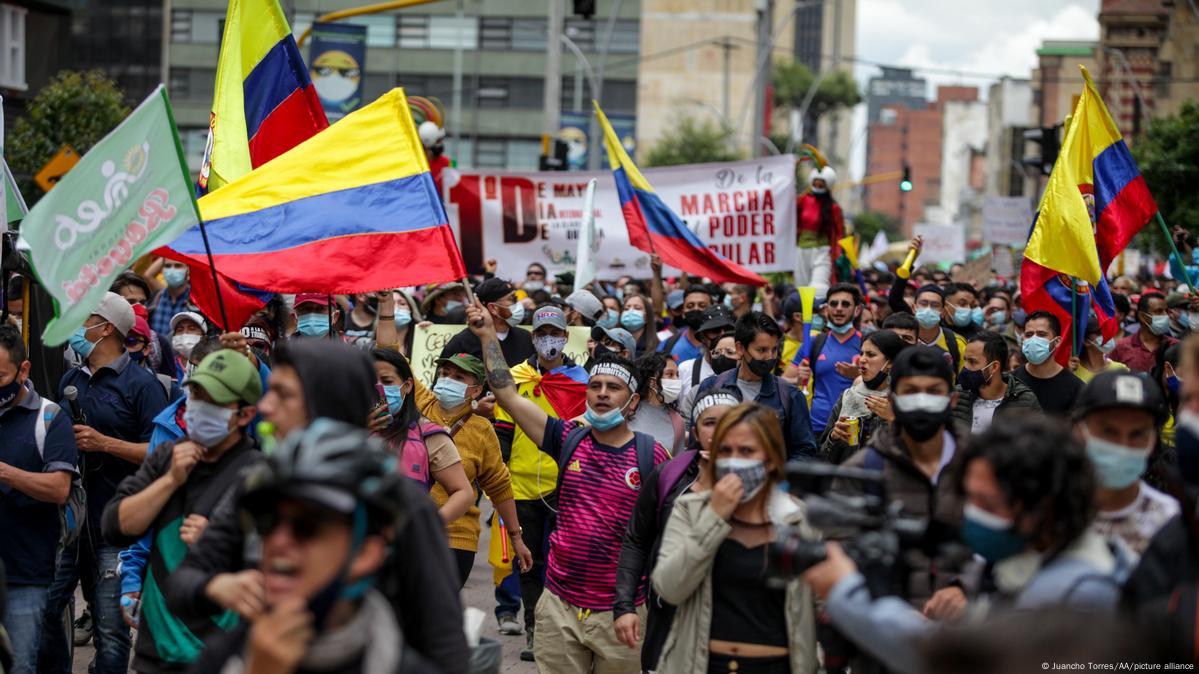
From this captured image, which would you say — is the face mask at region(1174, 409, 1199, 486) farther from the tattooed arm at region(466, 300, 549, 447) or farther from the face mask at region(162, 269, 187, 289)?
the face mask at region(162, 269, 187, 289)

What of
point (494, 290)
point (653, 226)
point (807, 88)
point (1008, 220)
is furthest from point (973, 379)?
point (807, 88)

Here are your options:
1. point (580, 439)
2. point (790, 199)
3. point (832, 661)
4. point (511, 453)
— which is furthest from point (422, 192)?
point (790, 199)

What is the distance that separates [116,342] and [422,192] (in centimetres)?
173

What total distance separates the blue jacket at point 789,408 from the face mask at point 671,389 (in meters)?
0.75

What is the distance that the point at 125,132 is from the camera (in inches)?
227

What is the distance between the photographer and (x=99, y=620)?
6.87 meters

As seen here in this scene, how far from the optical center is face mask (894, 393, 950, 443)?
200 inches

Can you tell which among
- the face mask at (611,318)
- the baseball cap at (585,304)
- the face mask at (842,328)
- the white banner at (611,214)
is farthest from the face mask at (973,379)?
the white banner at (611,214)

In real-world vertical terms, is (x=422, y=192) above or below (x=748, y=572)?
above

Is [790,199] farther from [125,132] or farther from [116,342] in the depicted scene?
[125,132]

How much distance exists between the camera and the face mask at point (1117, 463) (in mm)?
4066

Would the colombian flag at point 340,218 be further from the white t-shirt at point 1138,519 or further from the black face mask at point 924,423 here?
the white t-shirt at point 1138,519

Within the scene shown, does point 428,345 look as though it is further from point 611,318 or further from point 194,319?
point 611,318

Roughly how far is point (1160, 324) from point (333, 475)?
9.57 metres
